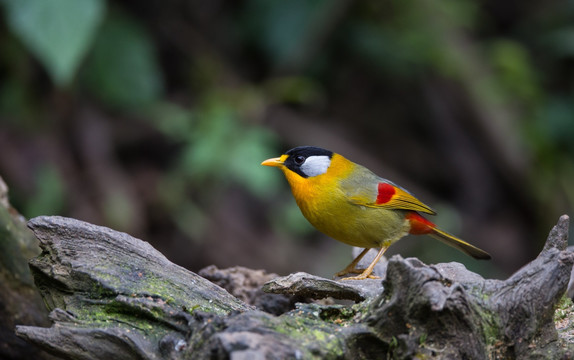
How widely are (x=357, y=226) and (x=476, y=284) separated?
4.43 ft

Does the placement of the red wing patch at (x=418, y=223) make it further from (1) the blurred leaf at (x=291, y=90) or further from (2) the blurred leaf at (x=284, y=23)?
Result: (2) the blurred leaf at (x=284, y=23)

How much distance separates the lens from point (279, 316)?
8.08 feet

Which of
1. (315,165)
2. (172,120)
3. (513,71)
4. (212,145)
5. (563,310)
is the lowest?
(563,310)

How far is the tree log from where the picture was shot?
7.28 ft

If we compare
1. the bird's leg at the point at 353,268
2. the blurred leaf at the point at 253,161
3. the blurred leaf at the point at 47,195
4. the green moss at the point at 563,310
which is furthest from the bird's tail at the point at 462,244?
the blurred leaf at the point at 47,195

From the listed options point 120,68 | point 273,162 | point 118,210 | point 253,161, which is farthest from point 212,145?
point 273,162

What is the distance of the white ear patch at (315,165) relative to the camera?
13.1 feet

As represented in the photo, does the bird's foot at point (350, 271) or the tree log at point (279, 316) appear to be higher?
the bird's foot at point (350, 271)

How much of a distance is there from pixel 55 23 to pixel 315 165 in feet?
8.12

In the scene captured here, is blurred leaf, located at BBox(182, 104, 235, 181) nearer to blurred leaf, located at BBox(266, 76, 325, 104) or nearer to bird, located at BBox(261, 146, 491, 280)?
blurred leaf, located at BBox(266, 76, 325, 104)

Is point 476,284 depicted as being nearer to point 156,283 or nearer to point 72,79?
point 156,283

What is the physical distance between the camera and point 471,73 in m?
7.07

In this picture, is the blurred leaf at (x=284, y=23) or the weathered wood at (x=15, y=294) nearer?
the weathered wood at (x=15, y=294)

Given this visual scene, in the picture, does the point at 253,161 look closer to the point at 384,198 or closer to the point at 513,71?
the point at 384,198
